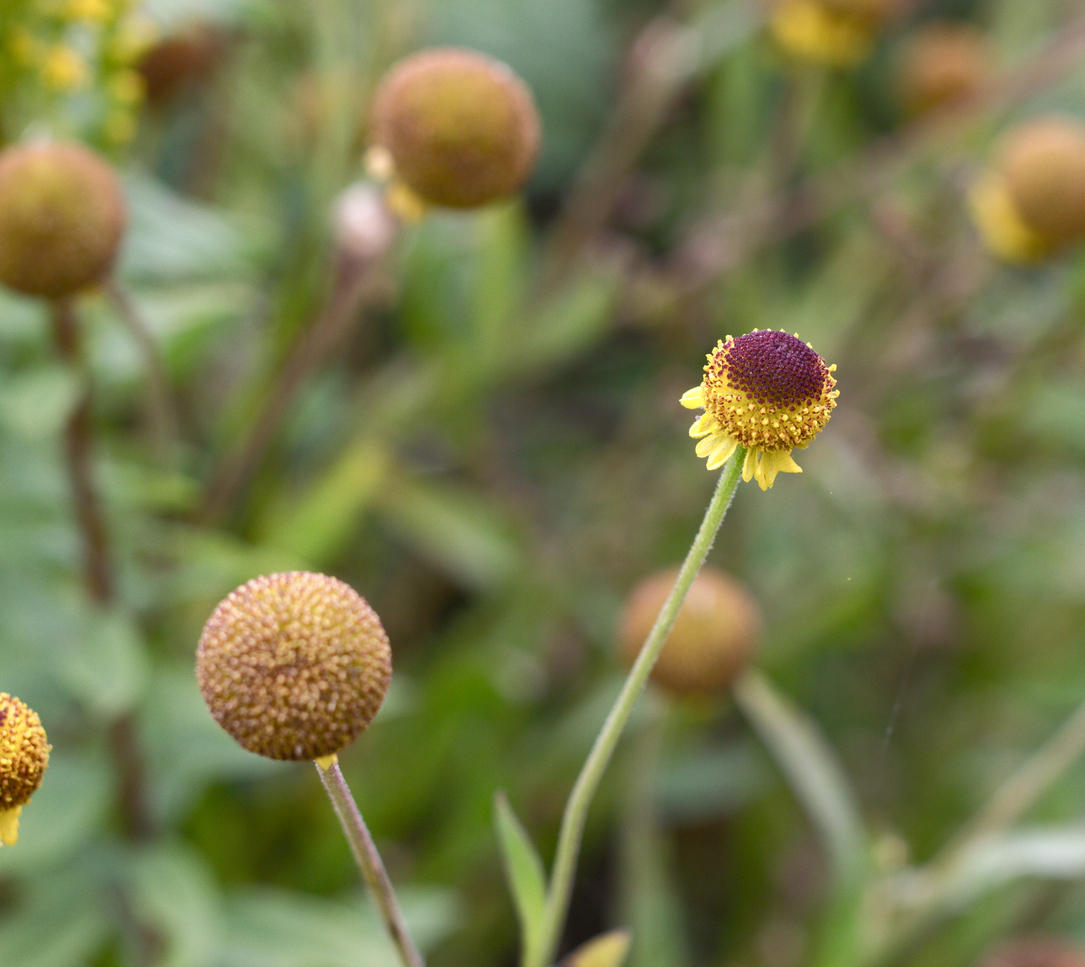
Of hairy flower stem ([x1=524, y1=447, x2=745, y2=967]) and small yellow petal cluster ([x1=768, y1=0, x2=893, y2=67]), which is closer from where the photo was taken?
hairy flower stem ([x1=524, y1=447, x2=745, y2=967])

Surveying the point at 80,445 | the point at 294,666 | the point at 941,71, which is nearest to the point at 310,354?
the point at 80,445

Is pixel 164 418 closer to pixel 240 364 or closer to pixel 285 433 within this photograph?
pixel 285 433

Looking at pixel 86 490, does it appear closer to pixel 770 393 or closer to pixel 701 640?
pixel 701 640

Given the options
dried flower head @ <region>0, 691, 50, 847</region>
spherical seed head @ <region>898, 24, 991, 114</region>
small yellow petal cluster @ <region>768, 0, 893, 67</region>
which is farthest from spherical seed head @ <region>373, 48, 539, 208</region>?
spherical seed head @ <region>898, 24, 991, 114</region>

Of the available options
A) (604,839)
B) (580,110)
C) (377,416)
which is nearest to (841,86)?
(580,110)

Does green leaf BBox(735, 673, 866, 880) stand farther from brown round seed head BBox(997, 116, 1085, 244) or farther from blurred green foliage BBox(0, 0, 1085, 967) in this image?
brown round seed head BBox(997, 116, 1085, 244)

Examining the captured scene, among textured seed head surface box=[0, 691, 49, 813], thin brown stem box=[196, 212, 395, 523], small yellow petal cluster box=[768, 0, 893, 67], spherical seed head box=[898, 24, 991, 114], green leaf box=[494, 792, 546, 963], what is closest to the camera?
textured seed head surface box=[0, 691, 49, 813]

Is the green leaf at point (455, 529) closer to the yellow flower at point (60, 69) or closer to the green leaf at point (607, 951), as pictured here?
the yellow flower at point (60, 69)
